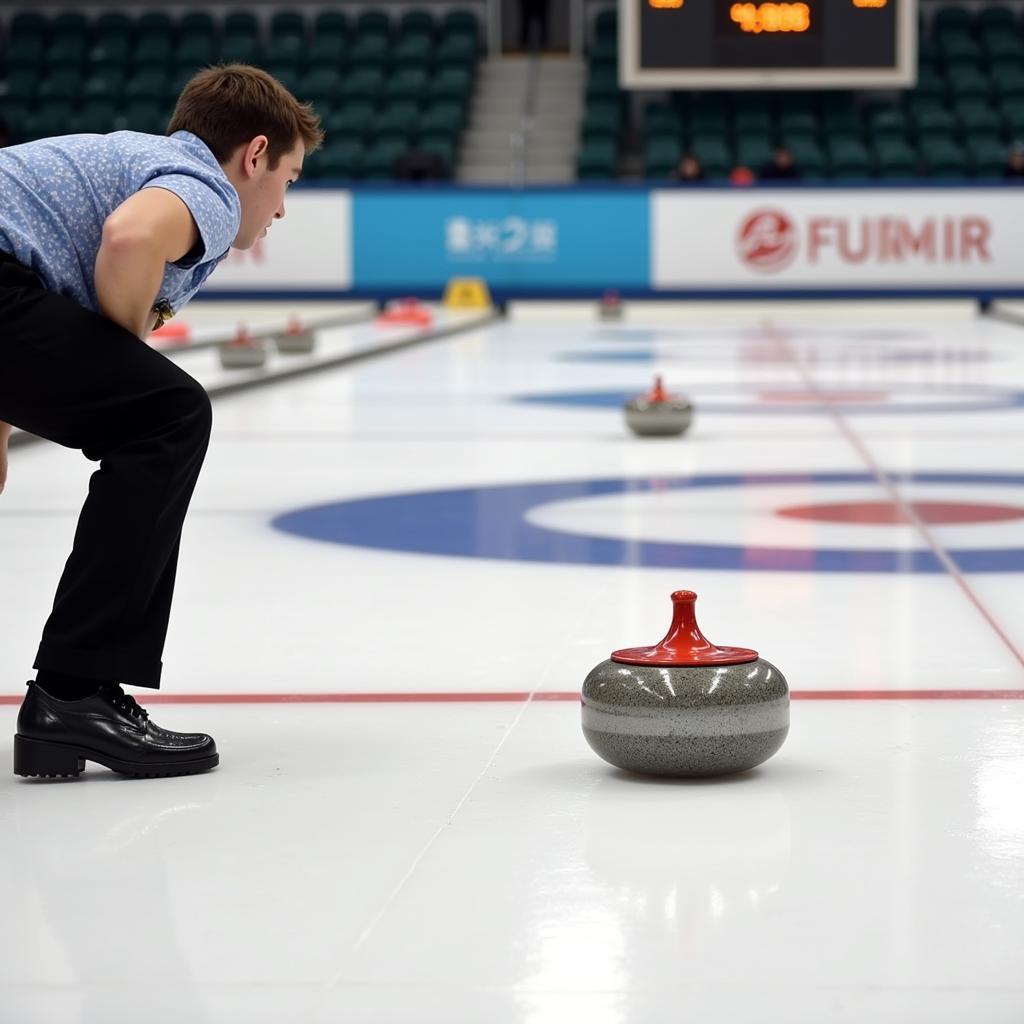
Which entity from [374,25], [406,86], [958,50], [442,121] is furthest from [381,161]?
[958,50]

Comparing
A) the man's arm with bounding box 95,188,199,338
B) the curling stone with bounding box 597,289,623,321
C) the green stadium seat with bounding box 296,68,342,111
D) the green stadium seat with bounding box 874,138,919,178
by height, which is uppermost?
the man's arm with bounding box 95,188,199,338

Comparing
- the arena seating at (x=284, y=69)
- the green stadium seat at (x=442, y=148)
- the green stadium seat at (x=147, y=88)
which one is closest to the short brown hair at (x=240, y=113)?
the green stadium seat at (x=442, y=148)

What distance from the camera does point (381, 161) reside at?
81.5 ft

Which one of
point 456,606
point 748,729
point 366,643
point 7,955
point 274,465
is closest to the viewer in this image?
point 7,955

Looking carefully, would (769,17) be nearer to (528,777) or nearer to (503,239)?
(503,239)

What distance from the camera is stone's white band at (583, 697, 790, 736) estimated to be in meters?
2.84

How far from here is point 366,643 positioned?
13.7ft

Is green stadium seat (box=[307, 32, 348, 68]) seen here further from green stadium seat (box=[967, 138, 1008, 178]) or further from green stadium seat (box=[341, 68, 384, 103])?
green stadium seat (box=[967, 138, 1008, 178])

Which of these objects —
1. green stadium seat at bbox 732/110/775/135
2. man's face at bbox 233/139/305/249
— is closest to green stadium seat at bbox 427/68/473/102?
green stadium seat at bbox 732/110/775/135

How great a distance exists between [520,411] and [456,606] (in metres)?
6.07

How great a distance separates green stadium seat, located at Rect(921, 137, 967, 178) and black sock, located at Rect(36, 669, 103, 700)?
73.2 feet

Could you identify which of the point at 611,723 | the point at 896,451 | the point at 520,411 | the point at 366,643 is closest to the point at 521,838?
the point at 611,723

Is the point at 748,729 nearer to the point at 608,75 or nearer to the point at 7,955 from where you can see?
the point at 7,955

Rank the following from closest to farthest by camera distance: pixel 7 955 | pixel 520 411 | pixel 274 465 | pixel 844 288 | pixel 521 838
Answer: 1. pixel 7 955
2. pixel 521 838
3. pixel 274 465
4. pixel 520 411
5. pixel 844 288
